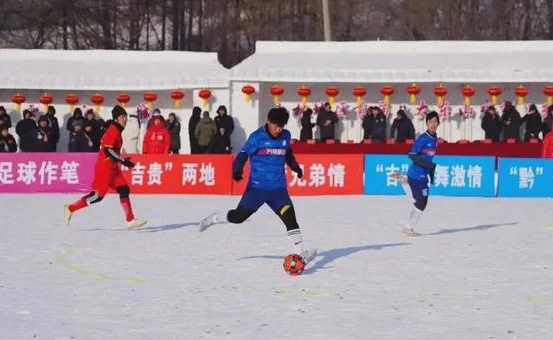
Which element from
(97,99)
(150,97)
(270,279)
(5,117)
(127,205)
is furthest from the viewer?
(97,99)

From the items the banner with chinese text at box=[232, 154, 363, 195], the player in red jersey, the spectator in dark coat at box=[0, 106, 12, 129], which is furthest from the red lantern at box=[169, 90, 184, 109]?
the player in red jersey

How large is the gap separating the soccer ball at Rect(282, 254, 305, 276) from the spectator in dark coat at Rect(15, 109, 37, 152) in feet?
51.1

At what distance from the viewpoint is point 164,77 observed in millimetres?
28766

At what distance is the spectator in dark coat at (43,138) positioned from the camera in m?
26.1

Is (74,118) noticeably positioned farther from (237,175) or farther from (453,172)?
(237,175)

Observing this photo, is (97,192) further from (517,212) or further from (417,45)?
(417,45)

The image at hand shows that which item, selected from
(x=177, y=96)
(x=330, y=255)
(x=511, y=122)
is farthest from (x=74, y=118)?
(x=330, y=255)

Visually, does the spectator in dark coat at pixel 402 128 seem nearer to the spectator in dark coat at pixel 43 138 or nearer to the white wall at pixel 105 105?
the white wall at pixel 105 105

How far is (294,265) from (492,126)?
15914mm

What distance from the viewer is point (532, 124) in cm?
2655

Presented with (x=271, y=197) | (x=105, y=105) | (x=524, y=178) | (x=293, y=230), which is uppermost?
(x=105, y=105)

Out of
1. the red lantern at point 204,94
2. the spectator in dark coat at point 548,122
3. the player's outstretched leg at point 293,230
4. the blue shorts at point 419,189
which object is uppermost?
the red lantern at point 204,94

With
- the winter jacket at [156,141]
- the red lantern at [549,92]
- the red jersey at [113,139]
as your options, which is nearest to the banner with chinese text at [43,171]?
the winter jacket at [156,141]

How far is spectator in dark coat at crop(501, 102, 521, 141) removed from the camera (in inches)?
1050
